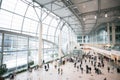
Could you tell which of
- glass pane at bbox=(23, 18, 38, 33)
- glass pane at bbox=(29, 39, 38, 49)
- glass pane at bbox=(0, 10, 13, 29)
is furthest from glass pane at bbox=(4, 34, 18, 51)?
glass pane at bbox=(29, 39, 38, 49)

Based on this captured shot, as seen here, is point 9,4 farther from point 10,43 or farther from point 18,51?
point 18,51

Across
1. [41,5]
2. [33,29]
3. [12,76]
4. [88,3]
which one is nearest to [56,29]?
[33,29]

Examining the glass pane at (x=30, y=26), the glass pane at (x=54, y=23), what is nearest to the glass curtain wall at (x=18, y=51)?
the glass pane at (x=30, y=26)

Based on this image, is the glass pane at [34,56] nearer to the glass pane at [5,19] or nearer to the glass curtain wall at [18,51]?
the glass curtain wall at [18,51]

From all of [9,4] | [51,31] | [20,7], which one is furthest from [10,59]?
[51,31]

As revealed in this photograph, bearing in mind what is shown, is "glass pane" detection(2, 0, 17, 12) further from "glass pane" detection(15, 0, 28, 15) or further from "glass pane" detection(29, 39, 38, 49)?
"glass pane" detection(29, 39, 38, 49)

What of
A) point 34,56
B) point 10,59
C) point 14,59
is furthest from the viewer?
point 34,56

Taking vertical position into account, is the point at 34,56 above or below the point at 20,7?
below

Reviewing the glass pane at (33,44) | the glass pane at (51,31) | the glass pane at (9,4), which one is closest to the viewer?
the glass pane at (9,4)

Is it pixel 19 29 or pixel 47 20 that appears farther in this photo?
pixel 47 20

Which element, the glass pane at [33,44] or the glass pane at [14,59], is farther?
the glass pane at [33,44]

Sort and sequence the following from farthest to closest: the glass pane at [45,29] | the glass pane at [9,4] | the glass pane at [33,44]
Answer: the glass pane at [45,29]
the glass pane at [33,44]
the glass pane at [9,4]

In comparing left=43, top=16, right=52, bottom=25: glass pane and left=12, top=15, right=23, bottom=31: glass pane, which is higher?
left=43, top=16, right=52, bottom=25: glass pane

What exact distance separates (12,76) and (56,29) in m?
17.9
